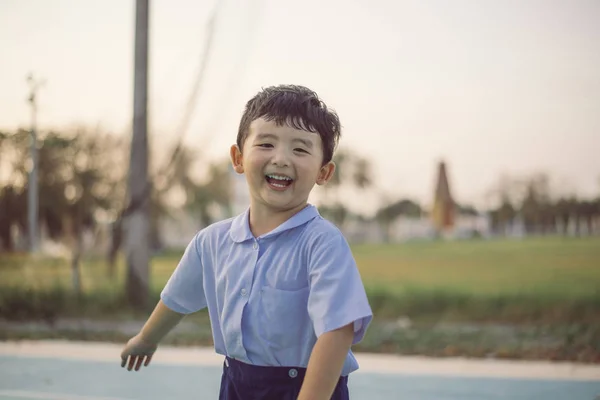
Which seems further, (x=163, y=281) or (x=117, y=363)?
(x=163, y=281)

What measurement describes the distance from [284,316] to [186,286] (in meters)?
0.40

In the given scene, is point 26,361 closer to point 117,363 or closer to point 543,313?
point 117,363

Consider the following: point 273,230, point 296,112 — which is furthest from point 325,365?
point 296,112

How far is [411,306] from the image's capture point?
7.14 meters

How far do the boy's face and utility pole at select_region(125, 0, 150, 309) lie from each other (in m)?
5.55

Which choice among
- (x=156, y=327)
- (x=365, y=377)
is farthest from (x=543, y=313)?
(x=156, y=327)

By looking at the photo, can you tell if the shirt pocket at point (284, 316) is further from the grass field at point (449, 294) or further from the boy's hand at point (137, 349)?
the grass field at point (449, 294)

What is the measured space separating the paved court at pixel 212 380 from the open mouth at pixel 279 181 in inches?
103

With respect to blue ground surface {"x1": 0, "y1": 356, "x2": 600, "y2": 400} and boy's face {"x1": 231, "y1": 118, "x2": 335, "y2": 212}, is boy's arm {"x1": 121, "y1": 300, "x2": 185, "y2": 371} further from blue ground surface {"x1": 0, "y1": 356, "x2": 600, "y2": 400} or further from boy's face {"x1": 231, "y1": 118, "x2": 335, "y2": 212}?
blue ground surface {"x1": 0, "y1": 356, "x2": 600, "y2": 400}

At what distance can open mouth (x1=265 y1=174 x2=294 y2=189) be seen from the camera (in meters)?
1.92

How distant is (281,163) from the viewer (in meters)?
1.90

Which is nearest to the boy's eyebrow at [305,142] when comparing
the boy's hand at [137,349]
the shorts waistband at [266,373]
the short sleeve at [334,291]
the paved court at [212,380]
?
the short sleeve at [334,291]

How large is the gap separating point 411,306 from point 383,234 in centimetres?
72

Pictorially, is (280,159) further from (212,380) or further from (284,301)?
(212,380)
